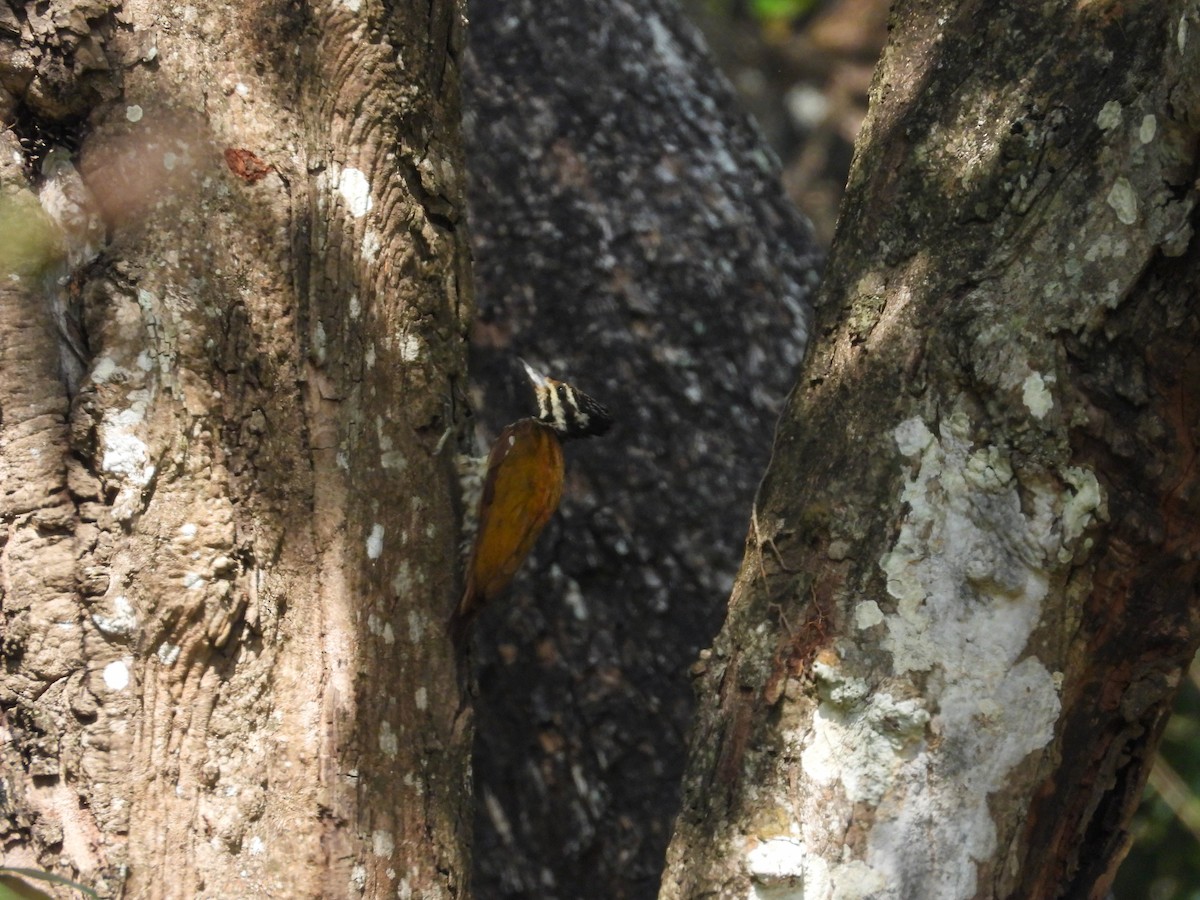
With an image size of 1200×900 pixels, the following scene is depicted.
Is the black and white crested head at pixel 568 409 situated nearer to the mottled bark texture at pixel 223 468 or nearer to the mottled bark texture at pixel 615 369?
the mottled bark texture at pixel 615 369

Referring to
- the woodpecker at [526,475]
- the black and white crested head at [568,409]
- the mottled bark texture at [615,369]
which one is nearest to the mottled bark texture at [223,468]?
the woodpecker at [526,475]

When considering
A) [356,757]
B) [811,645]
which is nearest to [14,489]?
[356,757]

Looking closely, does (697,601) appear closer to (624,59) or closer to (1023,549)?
(1023,549)

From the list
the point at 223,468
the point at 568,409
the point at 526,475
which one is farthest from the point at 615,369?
the point at 223,468

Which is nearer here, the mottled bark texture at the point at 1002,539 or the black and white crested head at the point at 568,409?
the mottled bark texture at the point at 1002,539

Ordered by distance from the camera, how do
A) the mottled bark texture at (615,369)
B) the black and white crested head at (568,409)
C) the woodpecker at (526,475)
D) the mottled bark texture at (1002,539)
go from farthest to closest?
1. the black and white crested head at (568,409)
2. the mottled bark texture at (615,369)
3. the woodpecker at (526,475)
4. the mottled bark texture at (1002,539)

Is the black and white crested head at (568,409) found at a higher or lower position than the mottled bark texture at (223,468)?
higher

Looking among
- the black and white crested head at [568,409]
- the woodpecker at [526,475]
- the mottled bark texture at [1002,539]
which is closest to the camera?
the mottled bark texture at [1002,539]
